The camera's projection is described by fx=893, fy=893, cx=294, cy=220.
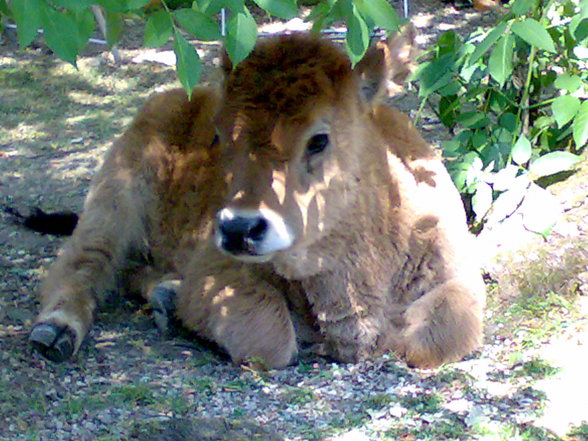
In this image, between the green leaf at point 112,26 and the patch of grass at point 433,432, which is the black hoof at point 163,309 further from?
the green leaf at point 112,26

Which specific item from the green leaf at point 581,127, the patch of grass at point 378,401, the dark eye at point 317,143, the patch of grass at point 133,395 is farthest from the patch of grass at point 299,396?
the green leaf at point 581,127

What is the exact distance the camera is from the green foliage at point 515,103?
4.65 m

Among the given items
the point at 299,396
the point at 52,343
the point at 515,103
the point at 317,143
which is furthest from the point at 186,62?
the point at 515,103

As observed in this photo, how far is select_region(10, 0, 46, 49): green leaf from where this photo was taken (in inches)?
95.7

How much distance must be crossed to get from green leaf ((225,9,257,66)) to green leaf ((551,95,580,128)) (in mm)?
2565

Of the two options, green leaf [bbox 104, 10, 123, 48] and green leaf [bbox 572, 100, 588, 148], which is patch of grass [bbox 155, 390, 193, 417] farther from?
green leaf [bbox 572, 100, 588, 148]

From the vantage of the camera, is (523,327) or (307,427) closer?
(307,427)

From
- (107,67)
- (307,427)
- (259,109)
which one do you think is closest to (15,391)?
(307,427)

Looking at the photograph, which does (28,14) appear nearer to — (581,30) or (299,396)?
(299,396)

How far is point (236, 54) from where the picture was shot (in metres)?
2.68

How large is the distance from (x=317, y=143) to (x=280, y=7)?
4.43 feet

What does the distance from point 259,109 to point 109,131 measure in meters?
4.38

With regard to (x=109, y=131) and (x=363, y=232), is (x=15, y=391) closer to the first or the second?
(x=363, y=232)

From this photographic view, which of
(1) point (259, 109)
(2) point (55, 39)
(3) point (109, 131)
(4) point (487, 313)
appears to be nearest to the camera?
(2) point (55, 39)
